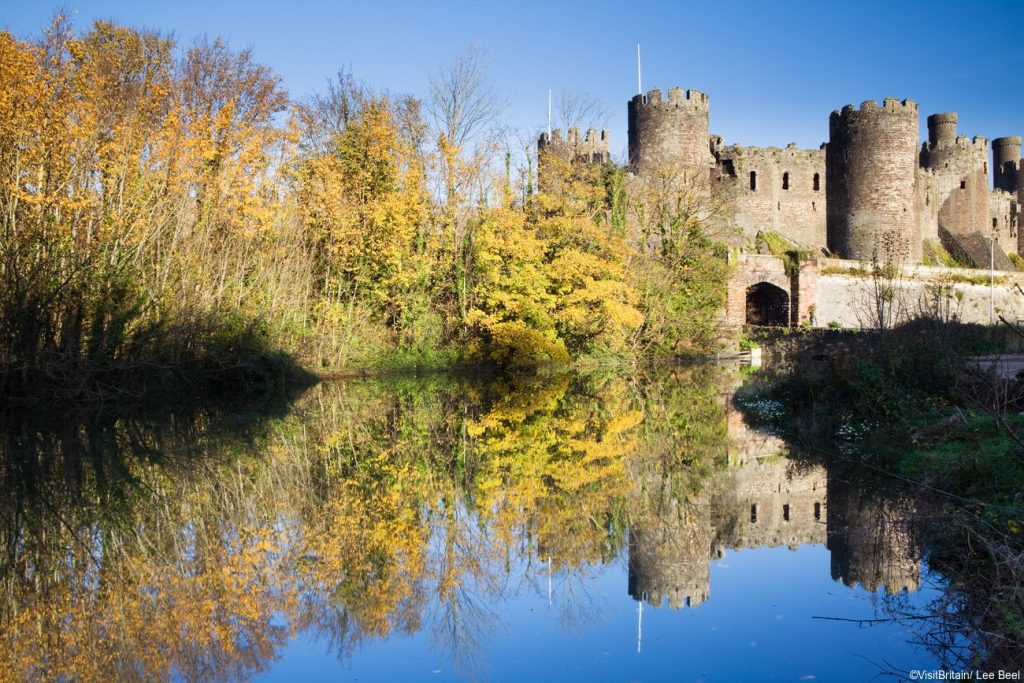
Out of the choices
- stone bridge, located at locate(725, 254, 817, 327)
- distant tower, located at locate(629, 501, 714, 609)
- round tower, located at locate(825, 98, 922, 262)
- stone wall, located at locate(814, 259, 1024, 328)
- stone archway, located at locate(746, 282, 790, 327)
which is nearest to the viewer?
distant tower, located at locate(629, 501, 714, 609)

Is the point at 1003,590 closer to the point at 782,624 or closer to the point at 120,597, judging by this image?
the point at 782,624

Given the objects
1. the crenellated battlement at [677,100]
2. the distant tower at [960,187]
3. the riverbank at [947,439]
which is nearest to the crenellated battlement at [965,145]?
the distant tower at [960,187]

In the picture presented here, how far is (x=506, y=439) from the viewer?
33.4 ft

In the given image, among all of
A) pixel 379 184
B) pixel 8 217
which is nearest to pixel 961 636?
pixel 8 217

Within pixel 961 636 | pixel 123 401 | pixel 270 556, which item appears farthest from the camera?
pixel 123 401

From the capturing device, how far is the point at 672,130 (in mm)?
38250

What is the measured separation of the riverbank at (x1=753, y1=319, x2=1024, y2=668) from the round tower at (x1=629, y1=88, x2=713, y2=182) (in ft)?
78.7

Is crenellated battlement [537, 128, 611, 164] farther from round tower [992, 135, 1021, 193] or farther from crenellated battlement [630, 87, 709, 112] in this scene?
round tower [992, 135, 1021, 193]

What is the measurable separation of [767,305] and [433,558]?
115 ft

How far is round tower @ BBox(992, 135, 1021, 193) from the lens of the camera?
5544cm

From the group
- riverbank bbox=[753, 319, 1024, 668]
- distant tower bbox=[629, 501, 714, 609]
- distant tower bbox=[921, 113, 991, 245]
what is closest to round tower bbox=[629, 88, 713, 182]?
distant tower bbox=[921, 113, 991, 245]

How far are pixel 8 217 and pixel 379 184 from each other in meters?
11.2

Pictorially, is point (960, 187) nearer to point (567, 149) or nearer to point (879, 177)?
point (879, 177)

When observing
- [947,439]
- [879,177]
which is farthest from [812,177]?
[947,439]
